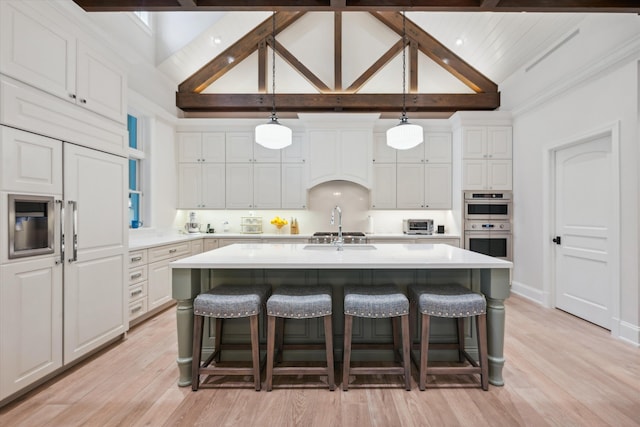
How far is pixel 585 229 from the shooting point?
11.3ft

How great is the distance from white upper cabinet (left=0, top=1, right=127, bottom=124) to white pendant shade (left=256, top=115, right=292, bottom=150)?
4.64 feet

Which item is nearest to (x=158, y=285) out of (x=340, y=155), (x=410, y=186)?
(x=340, y=155)

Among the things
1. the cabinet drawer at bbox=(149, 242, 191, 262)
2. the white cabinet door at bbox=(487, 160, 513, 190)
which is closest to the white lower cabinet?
the cabinet drawer at bbox=(149, 242, 191, 262)

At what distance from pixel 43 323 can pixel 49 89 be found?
164 cm

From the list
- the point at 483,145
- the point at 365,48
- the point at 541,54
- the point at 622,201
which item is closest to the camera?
the point at 622,201

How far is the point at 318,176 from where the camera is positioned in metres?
4.96

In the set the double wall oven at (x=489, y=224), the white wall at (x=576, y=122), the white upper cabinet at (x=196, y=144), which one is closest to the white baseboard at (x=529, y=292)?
the white wall at (x=576, y=122)

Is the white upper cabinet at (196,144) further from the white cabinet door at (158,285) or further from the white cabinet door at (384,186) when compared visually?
the white cabinet door at (384,186)

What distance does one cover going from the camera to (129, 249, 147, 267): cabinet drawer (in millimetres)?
3226

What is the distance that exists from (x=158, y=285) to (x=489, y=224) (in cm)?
467

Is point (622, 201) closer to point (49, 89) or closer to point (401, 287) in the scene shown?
point (401, 287)

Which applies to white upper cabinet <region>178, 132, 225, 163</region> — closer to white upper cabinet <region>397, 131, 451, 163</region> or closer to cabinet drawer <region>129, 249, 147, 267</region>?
cabinet drawer <region>129, 249, 147, 267</region>

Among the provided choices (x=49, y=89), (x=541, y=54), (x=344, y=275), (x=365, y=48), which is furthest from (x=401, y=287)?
(x=365, y=48)

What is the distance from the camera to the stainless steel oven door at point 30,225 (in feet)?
6.37
